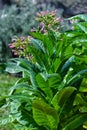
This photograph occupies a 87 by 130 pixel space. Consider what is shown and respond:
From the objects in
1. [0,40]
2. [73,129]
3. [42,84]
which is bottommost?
[0,40]

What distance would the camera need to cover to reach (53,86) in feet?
10.1

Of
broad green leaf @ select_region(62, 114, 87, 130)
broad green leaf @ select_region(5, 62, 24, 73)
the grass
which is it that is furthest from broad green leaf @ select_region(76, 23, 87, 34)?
the grass

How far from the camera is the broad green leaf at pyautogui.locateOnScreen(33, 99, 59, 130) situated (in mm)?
2896

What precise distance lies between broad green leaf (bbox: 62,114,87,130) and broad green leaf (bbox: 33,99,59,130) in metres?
0.09

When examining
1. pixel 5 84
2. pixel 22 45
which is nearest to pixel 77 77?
pixel 22 45

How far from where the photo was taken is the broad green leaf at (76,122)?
3.04 metres

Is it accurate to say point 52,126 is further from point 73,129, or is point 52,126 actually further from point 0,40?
point 0,40

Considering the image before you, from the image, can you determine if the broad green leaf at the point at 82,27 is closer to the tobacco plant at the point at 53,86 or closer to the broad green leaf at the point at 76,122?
the tobacco plant at the point at 53,86

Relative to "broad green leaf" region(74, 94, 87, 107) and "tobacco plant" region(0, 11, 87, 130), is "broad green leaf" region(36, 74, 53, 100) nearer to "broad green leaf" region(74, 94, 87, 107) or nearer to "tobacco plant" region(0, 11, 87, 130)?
"tobacco plant" region(0, 11, 87, 130)

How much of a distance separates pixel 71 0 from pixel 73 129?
30.2 ft

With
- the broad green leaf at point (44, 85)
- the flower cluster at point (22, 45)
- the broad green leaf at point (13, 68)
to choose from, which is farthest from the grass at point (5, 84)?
the broad green leaf at point (44, 85)

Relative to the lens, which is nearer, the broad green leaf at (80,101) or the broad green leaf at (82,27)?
the broad green leaf at (80,101)

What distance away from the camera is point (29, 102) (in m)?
3.20

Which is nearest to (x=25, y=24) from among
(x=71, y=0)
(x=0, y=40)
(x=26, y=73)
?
(x=0, y=40)
